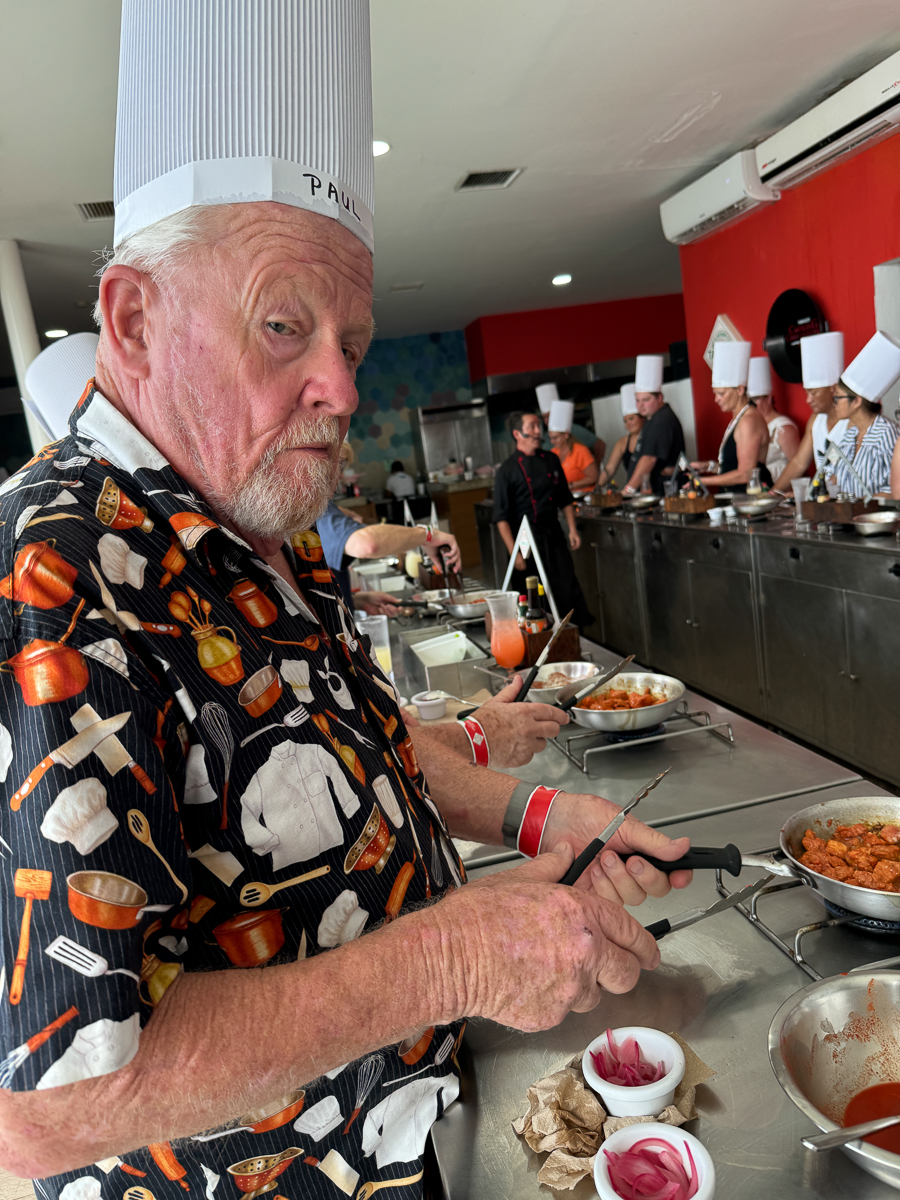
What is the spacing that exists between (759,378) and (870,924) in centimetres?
621

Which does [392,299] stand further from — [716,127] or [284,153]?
[284,153]

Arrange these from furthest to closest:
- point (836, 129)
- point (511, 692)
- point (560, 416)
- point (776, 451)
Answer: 1. point (560, 416)
2. point (776, 451)
3. point (836, 129)
4. point (511, 692)

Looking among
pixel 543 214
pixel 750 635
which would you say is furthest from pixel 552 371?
pixel 750 635

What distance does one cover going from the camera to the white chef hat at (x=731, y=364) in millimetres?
6004

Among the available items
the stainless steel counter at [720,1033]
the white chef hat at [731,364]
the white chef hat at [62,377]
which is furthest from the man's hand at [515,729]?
the white chef hat at [731,364]

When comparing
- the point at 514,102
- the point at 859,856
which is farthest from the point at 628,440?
the point at 859,856

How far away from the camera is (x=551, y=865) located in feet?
2.82

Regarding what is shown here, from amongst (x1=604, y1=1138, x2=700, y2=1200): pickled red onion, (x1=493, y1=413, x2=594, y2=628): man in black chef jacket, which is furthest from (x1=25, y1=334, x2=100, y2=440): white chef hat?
(x1=493, y1=413, x2=594, y2=628): man in black chef jacket

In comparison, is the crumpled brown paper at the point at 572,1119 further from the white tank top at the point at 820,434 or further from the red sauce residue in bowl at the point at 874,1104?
the white tank top at the point at 820,434

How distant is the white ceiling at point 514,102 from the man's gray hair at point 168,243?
3108mm

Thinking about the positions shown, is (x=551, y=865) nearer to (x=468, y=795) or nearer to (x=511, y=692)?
(x=468, y=795)

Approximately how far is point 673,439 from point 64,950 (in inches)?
272

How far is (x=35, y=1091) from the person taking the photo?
52cm

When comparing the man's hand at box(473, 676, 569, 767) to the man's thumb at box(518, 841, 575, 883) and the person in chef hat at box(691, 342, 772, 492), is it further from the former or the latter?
the person in chef hat at box(691, 342, 772, 492)
